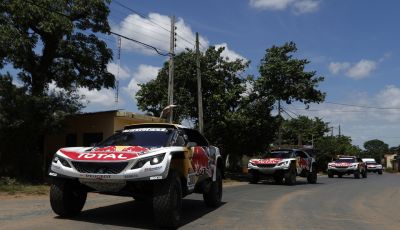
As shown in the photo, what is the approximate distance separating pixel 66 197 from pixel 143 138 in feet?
6.15

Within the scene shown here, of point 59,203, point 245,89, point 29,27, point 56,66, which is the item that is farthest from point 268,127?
point 59,203

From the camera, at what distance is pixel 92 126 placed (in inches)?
→ 976

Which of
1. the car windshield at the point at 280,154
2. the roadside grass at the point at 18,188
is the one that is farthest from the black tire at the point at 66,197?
the car windshield at the point at 280,154

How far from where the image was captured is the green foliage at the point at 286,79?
27672 mm

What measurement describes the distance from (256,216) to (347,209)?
11.1 ft

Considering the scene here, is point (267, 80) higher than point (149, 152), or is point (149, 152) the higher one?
point (267, 80)

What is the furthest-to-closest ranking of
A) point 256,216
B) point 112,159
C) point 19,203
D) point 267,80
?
point 267,80 < point 19,203 < point 256,216 < point 112,159

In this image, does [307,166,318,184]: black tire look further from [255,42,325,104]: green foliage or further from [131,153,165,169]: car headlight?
[131,153,165,169]: car headlight

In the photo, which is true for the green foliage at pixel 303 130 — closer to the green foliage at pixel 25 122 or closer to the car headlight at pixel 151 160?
the green foliage at pixel 25 122

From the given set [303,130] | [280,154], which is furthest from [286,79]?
[303,130]

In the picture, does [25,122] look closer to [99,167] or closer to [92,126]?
[92,126]

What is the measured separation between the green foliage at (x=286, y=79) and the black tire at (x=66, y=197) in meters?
19.5

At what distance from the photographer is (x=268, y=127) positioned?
29.2 meters

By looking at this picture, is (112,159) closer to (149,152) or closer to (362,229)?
(149,152)
